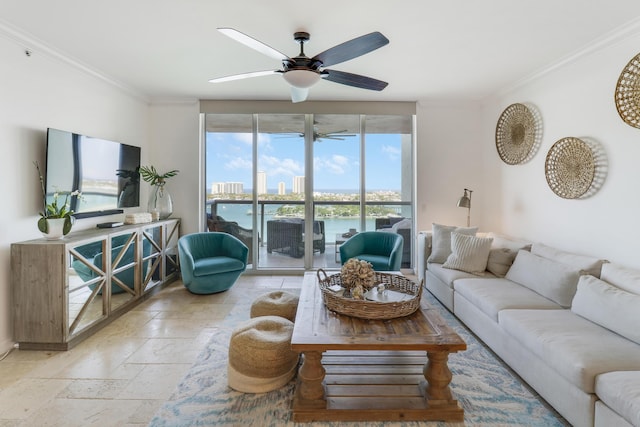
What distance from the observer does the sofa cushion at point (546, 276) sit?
2568 millimetres

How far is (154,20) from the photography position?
253 cm

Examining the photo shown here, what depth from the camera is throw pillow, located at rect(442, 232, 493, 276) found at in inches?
137

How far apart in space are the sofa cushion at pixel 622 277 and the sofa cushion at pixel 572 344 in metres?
0.37

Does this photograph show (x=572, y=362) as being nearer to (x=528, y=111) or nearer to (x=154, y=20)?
(x=528, y=111)

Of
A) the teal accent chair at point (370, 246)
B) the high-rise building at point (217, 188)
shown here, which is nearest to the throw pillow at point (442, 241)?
the teal accent chair at point (370, 246)

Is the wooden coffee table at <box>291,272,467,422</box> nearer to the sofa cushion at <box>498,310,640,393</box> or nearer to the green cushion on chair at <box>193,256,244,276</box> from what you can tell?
the sofa cushion at <box>498,310,640,393</box>

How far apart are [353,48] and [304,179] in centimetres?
283

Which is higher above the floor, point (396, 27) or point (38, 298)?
point (396, 27)

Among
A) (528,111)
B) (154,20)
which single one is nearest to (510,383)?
(528,111)

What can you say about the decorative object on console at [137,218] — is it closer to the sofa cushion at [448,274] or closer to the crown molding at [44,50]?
the crown molding at [44,50]

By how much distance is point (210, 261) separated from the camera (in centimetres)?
407

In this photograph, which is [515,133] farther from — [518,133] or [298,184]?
[298,184]

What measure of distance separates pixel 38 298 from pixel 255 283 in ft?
7.88

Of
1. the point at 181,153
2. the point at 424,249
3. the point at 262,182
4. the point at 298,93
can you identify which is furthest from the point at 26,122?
the point at 424,249
